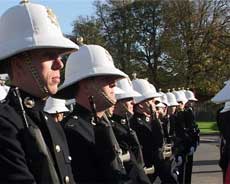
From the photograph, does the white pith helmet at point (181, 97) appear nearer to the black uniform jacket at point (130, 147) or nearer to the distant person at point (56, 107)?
the distant person at point (56, 107)

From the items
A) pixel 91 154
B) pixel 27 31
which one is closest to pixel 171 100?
pixel 91 154

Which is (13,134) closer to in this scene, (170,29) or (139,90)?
(139,90)

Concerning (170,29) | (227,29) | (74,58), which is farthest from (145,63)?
(74,58)

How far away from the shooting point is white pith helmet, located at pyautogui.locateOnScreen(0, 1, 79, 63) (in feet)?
11.1

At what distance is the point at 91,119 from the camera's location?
449 cm

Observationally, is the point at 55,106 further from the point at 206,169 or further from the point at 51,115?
the point at 206,169

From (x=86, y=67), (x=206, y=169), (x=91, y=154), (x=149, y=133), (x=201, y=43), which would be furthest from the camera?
(x=201, y=43)

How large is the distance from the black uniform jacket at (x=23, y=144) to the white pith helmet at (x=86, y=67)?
1.19 meters

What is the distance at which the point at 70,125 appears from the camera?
4.32 metres

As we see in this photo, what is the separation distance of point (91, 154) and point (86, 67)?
0.88 meters

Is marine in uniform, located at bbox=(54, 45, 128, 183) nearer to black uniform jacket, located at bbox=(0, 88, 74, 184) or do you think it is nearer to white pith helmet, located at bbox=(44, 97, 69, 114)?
→ black uniform jacket, located at bbox=(0, 88, 74, 184)

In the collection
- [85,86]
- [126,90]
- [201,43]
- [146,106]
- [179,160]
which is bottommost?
[201,43]

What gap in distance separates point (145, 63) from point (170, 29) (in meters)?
3.87

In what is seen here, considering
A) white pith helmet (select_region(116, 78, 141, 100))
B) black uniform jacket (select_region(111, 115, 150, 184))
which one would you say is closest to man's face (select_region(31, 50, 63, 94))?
black uniform jacket (select_region(111, 115, 150, 184))
